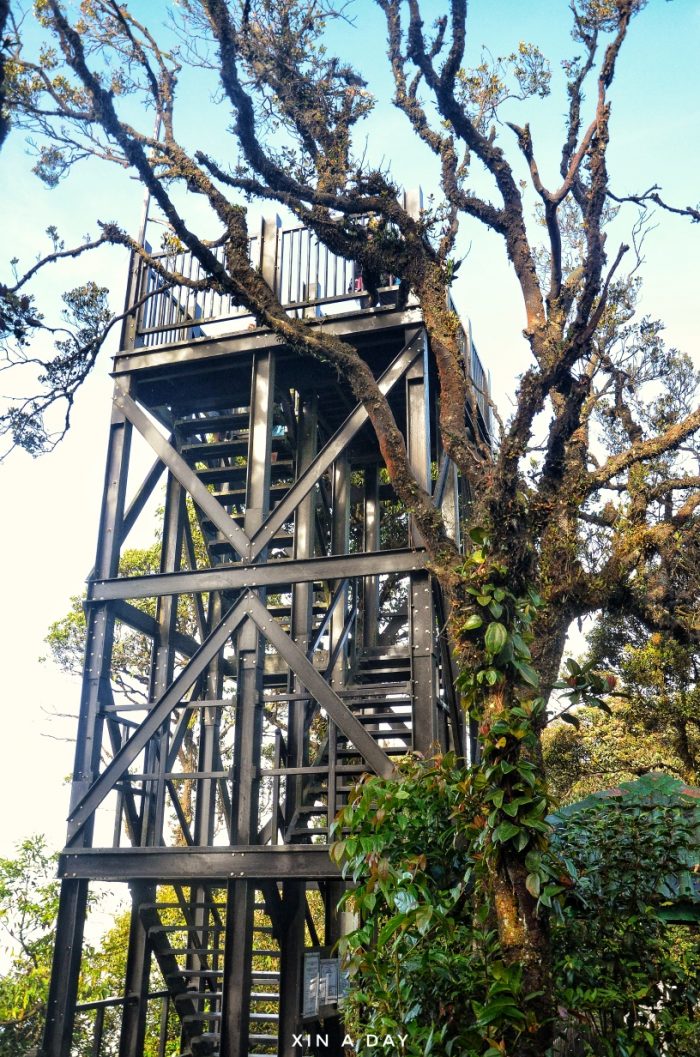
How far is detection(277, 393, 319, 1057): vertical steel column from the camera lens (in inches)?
307

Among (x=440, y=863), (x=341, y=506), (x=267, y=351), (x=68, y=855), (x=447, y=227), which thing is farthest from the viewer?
(x=341, y=506)

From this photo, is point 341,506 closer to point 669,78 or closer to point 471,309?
point 471,309

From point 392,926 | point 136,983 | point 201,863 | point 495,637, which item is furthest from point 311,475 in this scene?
point 136,983

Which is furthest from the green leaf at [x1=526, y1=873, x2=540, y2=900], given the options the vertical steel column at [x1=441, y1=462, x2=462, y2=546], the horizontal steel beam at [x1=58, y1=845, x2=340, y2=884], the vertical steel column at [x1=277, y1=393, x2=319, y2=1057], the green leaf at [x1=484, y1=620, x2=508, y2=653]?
the vertical steel column at [x1=441, y1=462, x2=462, y2=546]

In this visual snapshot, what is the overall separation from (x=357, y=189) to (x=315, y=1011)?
6907mm

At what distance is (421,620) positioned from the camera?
23.5 ft

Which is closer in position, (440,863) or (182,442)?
(440,863)

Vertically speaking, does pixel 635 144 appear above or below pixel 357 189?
above

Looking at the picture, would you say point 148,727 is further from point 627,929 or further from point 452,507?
point 452,507

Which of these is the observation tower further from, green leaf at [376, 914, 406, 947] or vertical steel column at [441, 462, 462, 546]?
green leaf at [376, 914, 406, 947]

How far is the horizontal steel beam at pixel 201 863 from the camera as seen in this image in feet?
22.0

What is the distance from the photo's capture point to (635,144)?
825 centimetres

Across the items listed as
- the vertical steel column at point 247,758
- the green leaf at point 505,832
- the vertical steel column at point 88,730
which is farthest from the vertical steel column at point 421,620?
the vertical steel column at point 88,730

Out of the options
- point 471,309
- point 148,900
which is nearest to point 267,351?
point 471,309
